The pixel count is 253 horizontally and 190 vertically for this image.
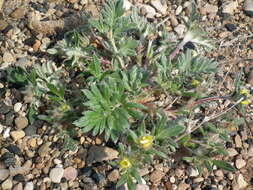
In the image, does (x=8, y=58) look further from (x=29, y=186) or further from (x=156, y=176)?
(x=156, y=176)

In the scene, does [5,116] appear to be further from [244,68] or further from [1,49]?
[244,68]

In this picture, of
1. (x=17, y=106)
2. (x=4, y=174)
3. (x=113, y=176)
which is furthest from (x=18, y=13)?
(x=113, y=176)

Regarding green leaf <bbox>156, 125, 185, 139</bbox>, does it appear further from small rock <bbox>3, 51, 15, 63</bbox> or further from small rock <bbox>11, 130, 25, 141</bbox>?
small rock <bbox>3, 51, 15, 63</bbox>

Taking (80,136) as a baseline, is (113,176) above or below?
below

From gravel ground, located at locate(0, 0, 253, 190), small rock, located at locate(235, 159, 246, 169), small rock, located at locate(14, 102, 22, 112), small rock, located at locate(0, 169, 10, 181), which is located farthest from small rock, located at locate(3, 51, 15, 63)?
small rock, located at locate(235, 159, 246, 169)

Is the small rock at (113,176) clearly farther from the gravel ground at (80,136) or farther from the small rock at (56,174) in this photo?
the small rock at (56,174)
